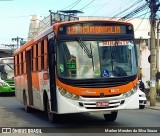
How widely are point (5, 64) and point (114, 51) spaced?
2235cm

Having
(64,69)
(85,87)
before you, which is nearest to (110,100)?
(85,87)

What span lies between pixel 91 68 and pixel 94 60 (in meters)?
0.26

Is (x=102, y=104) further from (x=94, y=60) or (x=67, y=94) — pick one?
(x=94, y=60)

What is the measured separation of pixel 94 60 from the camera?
12.6m

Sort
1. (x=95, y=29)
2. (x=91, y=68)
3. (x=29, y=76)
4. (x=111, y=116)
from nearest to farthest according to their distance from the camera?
(x=91, y=68) < (x=95, y=29) < (x=111, y=116) < (x=29, y=76)

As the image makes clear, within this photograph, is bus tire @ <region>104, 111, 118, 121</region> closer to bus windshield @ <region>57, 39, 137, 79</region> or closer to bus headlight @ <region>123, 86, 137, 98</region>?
bus headlight @ <region>123, 86, 137, 98</region>

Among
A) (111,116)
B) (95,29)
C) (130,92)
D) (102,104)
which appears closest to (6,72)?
(111,116)

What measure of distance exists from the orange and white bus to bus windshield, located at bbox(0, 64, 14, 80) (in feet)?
69.6

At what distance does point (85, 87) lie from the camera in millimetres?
12297

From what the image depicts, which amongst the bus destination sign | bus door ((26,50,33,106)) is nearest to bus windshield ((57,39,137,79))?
the bus destination sign

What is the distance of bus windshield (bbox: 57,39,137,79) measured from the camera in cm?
1246

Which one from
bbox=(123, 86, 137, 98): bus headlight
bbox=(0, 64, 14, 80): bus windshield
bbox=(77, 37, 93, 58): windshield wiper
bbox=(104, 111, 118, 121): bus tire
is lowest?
bbox=(104, 111, 118, 121): bus tire

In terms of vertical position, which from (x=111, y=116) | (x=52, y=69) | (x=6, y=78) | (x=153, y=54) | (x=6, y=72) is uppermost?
(x=153, y=54)

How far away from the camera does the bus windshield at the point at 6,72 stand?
3431 centimetres
